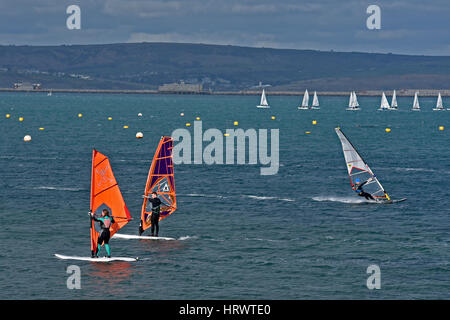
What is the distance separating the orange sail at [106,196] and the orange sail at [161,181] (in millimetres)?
6091

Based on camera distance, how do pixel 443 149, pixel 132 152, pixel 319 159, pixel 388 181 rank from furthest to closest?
1. pixel 443 149
2. pixel 132 152
3. pixel 319 159
4. pixel 388 181

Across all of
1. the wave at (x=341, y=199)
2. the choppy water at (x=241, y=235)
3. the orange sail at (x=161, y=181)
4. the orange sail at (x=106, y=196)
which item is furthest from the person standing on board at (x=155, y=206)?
the wave at (x=341, y=199)

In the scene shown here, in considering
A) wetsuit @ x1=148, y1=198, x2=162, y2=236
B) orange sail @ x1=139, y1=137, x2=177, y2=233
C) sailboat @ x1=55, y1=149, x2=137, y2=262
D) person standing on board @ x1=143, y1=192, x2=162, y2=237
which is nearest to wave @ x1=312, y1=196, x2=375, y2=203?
orange sail @ x1=139, y1=137, x2=177, y2=233

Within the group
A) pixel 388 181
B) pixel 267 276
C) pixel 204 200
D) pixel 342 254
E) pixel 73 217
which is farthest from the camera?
pixel 388 181

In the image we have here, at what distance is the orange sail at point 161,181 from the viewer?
58.5 metres

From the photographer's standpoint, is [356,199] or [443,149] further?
[443,149]

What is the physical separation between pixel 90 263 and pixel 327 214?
26.1 m

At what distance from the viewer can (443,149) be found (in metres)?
144

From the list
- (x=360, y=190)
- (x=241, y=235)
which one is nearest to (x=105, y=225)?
(x=241, y=235)

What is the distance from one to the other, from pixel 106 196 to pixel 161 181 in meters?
8.17

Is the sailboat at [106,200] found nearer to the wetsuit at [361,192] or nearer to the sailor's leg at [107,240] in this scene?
the sailor's leg at [107,240]

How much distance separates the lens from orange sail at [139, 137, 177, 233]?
2302 inches

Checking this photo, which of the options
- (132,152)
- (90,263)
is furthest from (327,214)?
(132,152)
